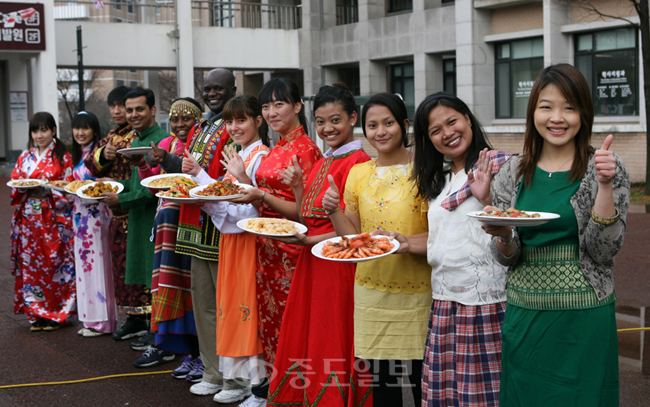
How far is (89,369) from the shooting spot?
5.55 m

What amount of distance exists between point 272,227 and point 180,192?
1.07 meters

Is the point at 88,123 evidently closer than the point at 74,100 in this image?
Yes

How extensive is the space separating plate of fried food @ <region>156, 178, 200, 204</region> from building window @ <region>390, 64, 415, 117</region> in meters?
22.3

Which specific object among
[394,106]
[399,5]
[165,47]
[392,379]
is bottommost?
[392,379]

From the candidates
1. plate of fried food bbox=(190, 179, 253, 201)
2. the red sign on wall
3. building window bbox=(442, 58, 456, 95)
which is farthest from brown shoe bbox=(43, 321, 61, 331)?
building window bbox=(442, 58, 456, 95)

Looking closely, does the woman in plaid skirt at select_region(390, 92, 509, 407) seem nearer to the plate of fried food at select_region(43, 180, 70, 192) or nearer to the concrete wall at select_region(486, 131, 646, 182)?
the plate of fried food at select_region(43, 180, 70, 192)

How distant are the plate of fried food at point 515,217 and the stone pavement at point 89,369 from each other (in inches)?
100

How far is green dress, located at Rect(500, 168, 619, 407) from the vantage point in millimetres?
2590

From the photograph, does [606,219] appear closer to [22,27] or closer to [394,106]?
[394,106]

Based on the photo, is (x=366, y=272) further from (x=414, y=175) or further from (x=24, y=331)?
(x=24, y=331)

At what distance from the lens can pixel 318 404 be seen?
383 cm

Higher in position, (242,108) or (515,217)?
(242,108)

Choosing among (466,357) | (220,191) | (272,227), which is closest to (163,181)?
(220,191)

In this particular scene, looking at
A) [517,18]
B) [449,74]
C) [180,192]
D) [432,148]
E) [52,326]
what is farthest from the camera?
[449,74]
